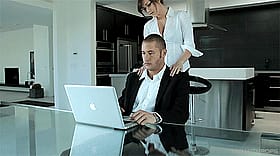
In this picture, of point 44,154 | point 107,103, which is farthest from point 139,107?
point 44,154

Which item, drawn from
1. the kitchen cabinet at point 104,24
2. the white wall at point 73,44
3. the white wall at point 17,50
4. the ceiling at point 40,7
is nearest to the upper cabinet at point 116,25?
the kitchen cabinet at point 104,24

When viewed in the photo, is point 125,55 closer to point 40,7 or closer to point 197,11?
point 197,11

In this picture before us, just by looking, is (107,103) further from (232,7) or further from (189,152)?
(232,7)

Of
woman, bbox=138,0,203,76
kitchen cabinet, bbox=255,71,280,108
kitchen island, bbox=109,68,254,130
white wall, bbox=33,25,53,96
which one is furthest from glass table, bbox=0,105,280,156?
white wall, bbox=33,25,53,96

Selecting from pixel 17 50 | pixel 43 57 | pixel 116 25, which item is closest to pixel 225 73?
pixel 116 25

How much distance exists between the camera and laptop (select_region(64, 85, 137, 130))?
4.15ft

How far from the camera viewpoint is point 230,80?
11.9ft

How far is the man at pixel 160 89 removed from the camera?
5.13ft

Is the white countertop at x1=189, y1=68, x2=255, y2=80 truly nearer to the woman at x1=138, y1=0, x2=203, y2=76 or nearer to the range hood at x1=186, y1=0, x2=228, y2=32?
the range hood at x1=186, y1=0, x2=228, y2=32

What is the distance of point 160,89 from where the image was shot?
1.59 m

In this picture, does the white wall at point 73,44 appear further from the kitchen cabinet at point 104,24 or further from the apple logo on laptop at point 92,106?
the apple logo on laptop at point 92,106

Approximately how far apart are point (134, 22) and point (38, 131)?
5.41m

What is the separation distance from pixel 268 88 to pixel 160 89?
4694 millimetres

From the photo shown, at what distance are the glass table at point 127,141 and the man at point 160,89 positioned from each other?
2.8 inches
